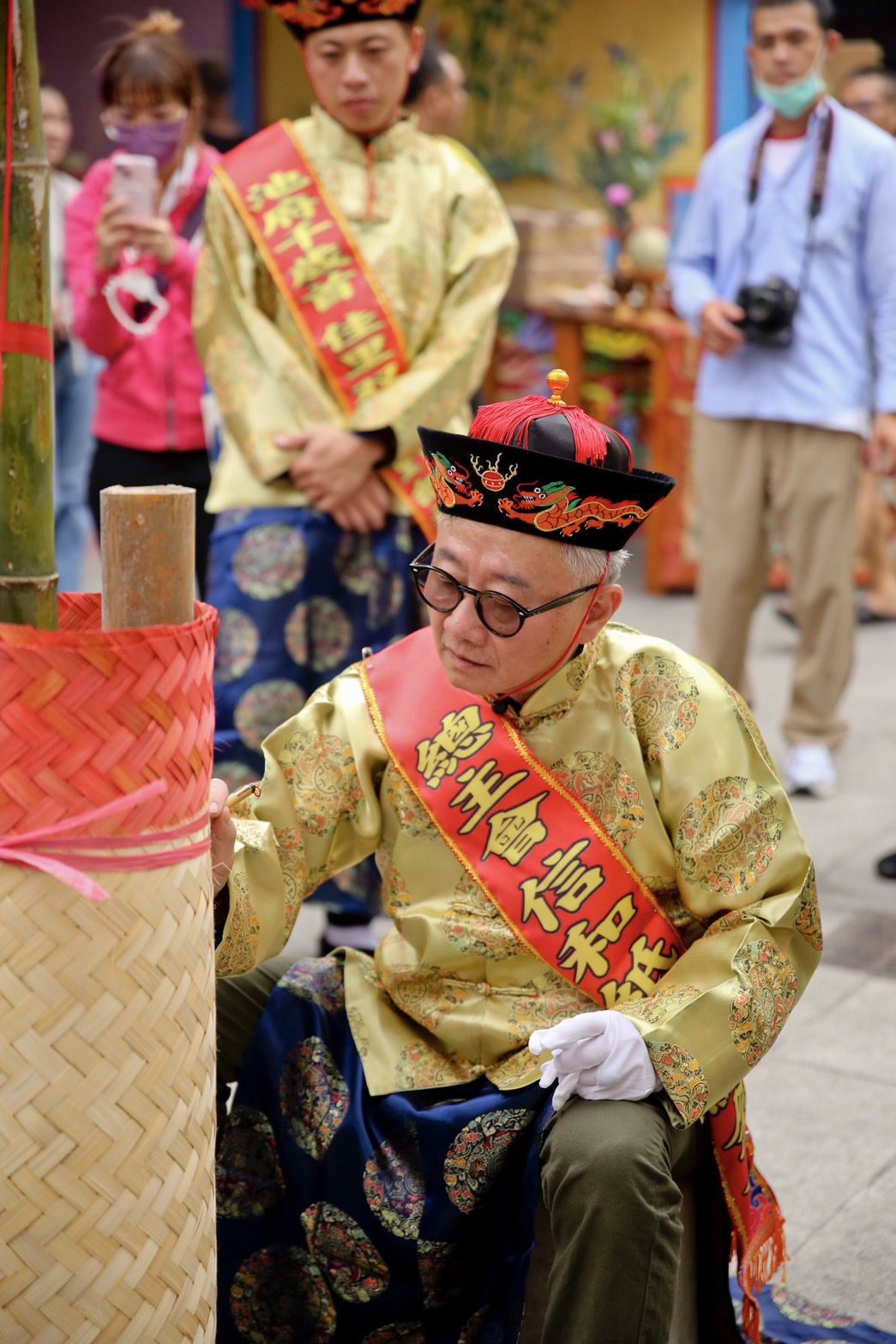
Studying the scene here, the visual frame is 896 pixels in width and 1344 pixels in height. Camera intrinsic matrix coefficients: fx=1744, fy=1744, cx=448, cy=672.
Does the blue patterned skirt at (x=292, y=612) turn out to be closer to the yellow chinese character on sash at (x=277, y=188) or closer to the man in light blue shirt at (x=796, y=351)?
the yellow chinese character on sash at (x=277, y=188)

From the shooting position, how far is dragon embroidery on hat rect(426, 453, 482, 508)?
2006mm

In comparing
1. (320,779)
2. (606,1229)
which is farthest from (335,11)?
(606,1229)

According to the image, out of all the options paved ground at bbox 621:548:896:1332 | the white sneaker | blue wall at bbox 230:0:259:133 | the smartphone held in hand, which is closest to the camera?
paved ground at bbox 621:548:896:1332

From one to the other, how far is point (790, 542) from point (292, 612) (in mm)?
1936

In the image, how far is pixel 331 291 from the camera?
357 centimetres

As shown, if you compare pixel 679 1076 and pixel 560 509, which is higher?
pixel 560 509

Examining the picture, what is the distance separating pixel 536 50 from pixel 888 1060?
1030 cm

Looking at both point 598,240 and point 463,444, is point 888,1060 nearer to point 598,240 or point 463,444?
point 463,444

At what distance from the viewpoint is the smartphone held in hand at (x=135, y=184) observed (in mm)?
3736

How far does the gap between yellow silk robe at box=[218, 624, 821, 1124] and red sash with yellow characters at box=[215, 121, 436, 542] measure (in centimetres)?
150

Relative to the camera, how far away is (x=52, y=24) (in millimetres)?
10844

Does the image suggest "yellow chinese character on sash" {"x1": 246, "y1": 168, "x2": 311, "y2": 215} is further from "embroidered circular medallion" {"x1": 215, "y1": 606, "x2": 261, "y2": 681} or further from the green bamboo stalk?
the green bamboo stalk

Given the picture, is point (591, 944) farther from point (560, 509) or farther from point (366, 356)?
point (366, 356)

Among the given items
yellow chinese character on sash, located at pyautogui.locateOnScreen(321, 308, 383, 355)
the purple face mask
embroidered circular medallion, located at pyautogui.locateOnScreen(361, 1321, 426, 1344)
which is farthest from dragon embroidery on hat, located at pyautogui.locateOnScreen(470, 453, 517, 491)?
A: the purple face mask
